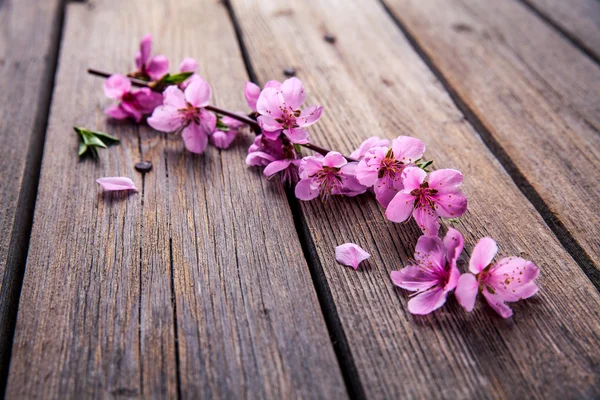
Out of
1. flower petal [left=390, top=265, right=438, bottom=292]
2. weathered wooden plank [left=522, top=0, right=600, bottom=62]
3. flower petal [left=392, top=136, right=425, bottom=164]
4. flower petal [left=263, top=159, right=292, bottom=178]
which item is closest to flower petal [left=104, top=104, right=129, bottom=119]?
flower petal [left=263, top=159, right=292, bottom=178]

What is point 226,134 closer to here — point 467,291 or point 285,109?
point 285,109

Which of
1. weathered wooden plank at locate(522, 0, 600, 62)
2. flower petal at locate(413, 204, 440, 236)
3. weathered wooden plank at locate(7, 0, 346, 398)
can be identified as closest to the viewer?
weathered wooden plank at locate(7, 0, 346, 398)

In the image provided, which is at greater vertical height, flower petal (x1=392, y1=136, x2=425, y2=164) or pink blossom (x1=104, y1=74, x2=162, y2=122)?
flower petal (x1=392, y1=136, x2=425, y2=164)

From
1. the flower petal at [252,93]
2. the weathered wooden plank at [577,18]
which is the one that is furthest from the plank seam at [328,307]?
the weathered wooden plank at [577,18]

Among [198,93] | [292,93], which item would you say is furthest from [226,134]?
[292,93]

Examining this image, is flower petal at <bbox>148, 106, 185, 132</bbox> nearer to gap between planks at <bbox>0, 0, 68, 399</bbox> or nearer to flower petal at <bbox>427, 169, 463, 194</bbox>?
gap between planks at <bbox>0, 0, 68, 399</bbox>

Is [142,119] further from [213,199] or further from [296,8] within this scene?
[296,8]
